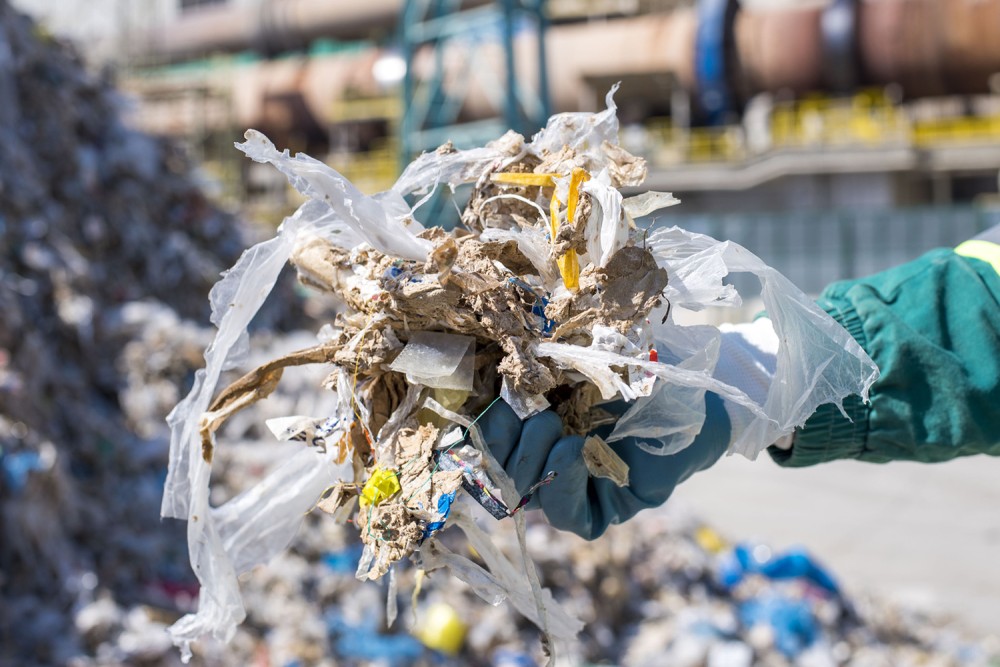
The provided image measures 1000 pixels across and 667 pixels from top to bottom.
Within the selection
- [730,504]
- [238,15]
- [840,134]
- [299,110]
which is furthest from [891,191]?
[238,15]

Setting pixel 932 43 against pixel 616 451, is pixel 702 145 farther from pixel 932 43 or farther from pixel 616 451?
pixel 616 451

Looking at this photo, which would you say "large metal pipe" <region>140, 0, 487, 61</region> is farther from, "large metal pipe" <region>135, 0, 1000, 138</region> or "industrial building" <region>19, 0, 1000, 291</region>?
"industrial building" <region>19, 0, 1000, 291</region>

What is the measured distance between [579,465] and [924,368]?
0.54 meters

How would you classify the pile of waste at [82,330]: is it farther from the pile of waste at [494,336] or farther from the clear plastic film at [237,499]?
the pile of waste at [494,336]

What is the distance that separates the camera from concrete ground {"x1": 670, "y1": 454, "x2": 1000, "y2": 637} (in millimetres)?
5281

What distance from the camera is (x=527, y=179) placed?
1228 millimetres

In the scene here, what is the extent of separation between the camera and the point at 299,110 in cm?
1925

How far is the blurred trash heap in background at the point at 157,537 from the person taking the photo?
3.57m

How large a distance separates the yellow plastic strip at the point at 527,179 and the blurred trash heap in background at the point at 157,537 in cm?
195

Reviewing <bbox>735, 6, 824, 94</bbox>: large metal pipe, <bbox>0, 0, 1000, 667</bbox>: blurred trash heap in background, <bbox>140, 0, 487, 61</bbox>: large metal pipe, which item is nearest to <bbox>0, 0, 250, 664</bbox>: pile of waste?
<bbox>0, 0, 1000, 667</bbox>: blurred trash heap in background

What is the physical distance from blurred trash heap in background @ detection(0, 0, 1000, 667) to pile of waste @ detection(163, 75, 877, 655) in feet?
5.78

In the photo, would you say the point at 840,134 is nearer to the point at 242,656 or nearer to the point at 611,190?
the point at 242,656

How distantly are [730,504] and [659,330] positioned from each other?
5.73 metres

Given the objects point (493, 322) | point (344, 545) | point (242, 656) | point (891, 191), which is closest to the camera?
point (493, 322)
